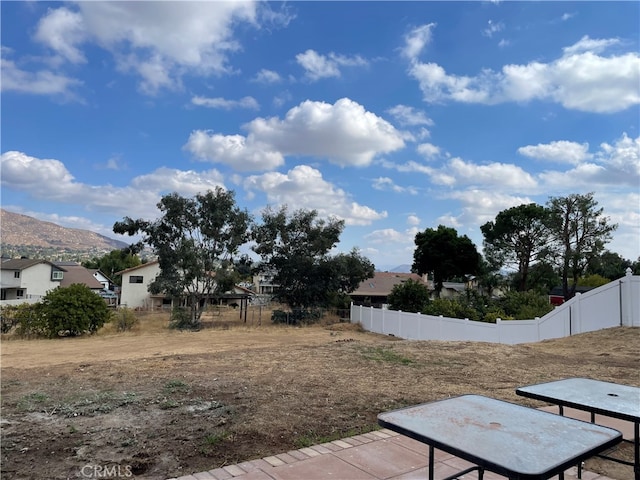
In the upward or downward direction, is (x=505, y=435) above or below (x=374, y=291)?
above

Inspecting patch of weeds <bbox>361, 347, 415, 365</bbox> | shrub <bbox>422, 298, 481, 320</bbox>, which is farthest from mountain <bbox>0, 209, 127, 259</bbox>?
patch of weeds <bbox>361, 347, 415, 365</bbox>

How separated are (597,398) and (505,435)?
1309 millimetres

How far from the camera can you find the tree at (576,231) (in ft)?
108

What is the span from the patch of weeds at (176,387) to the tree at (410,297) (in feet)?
68.5

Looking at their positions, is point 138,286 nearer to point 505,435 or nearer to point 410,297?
point 410,297

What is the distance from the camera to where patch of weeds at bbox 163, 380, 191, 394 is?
604cm

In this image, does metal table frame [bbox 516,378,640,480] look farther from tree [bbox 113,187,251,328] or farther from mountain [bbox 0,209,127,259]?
mountain [bbox 0,209,127,259]

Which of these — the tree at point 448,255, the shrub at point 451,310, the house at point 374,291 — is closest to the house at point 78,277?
the house at point 374,291

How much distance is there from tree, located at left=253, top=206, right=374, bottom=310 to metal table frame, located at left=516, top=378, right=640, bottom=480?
26.4 metres

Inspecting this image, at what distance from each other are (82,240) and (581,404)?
675ft

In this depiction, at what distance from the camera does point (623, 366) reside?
8.30 metres

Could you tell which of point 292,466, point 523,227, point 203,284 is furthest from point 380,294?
point 292,466

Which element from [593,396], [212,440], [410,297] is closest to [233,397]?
[212,440]

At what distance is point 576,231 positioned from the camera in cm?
3366
